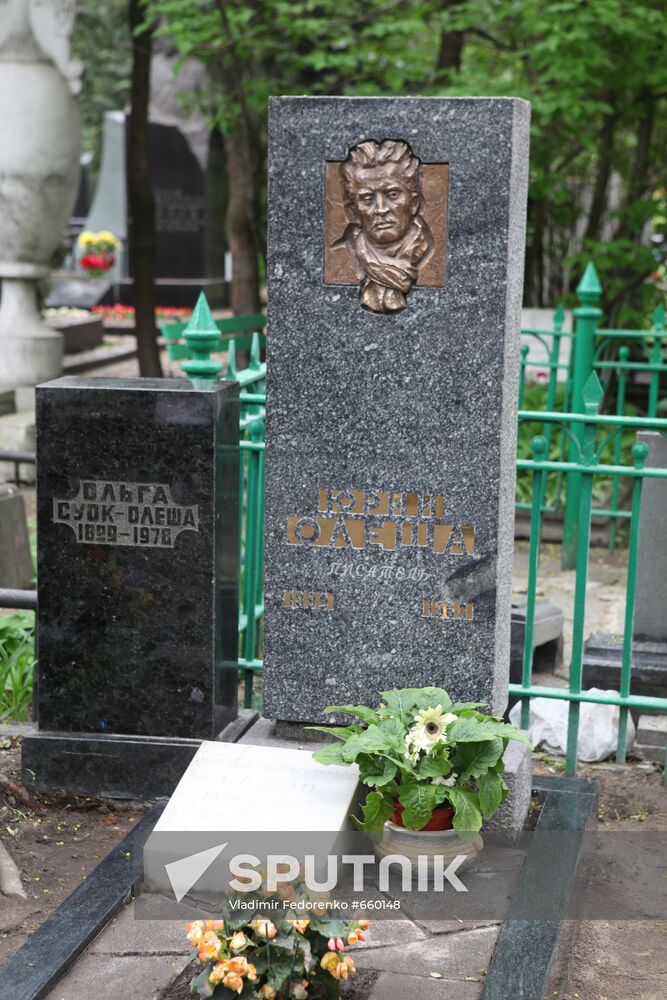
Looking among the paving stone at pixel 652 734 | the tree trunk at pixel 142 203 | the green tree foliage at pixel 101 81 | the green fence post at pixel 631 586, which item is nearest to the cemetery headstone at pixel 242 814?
the green fence post at pixel 631 586

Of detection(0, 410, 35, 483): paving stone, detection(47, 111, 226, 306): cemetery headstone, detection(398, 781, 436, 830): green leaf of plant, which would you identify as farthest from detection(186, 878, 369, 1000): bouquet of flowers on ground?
detection(47, 111, 226, 306): cemetery headstone

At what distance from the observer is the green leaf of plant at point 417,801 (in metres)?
3.40

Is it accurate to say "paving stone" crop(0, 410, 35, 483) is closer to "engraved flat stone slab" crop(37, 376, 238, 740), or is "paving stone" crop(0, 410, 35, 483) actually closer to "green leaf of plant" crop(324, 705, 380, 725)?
"engraved flat stone slab" crop(37, 376, 238, 740)

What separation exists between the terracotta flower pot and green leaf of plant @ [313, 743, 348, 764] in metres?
0.20

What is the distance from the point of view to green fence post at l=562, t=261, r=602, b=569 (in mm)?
7543

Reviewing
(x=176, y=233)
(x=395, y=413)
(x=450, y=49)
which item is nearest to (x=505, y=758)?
(x=395, y=413)

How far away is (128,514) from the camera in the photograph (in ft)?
12.8

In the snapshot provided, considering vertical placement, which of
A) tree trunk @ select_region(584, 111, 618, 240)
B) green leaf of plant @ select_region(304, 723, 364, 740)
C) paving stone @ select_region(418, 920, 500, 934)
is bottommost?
paving stone @ select_region(418, 920, 500, 934)

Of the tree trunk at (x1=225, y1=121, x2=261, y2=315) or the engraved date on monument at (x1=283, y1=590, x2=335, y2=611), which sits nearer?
the engraved date on monument at (x1=283, y1=590, x2=335, y2=611)

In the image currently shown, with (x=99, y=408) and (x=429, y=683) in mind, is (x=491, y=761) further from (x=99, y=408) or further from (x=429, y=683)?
(x=99, y=408)

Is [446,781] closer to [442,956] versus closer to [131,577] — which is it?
[442,956]

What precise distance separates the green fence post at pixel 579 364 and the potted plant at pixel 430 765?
4.11 m

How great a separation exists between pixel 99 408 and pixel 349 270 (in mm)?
873

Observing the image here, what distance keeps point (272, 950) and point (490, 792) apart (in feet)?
3.02
